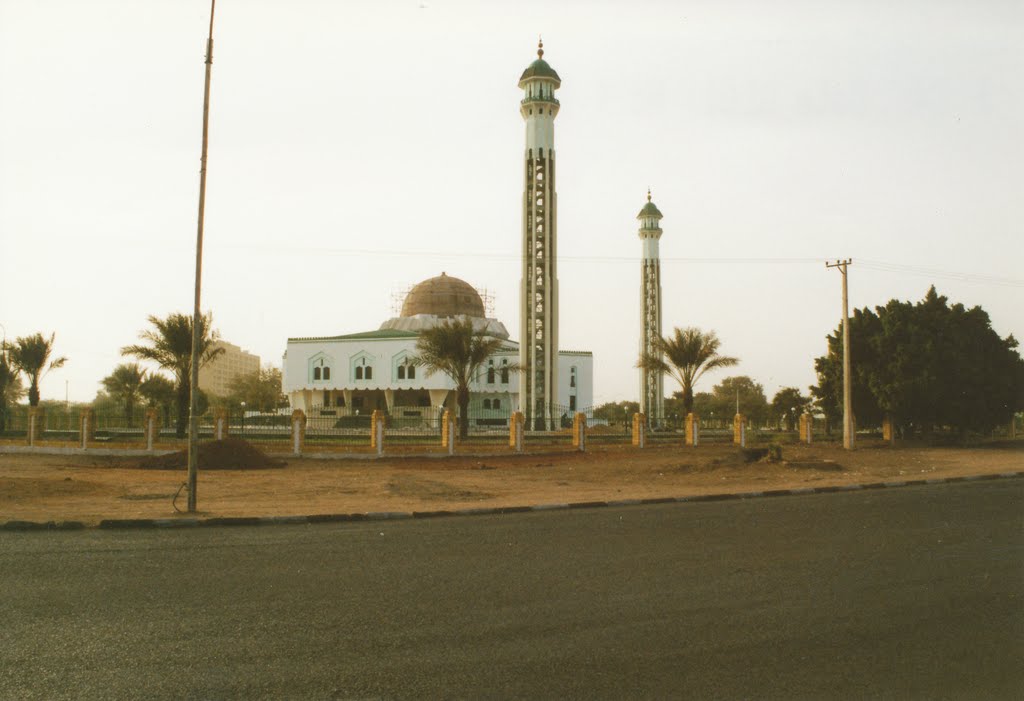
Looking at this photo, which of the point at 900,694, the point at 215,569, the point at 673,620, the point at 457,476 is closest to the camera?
the point at 900,694

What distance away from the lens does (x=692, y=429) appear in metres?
32.3

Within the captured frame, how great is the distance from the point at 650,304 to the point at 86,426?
41182mm

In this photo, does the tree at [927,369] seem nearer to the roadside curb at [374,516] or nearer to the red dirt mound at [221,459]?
the roadside curb at [374,516]

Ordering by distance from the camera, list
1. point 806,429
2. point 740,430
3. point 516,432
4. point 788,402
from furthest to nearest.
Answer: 1. point 788,402
2. point 806,429
3. point 740,430
4. point 516,432

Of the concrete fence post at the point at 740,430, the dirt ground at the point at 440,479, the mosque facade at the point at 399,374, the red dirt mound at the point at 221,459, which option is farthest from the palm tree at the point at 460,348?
the mosque facade at the point at 399,374

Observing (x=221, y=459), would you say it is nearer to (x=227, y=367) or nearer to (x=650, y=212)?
(x=650, y=212)

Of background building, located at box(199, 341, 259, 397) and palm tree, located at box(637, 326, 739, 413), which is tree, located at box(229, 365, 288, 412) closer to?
palm tree, located at box(637, 326, 739, 413)

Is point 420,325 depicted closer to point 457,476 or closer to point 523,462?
point 523,462

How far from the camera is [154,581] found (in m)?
6.73

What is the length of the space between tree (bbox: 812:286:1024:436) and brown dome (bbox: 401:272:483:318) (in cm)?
3466

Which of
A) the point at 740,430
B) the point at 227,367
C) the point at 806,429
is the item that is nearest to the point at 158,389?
the point at 740,430

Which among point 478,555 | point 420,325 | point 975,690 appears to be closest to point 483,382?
point 420,325

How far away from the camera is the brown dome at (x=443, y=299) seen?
214 ft

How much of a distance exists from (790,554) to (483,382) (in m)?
53.2
